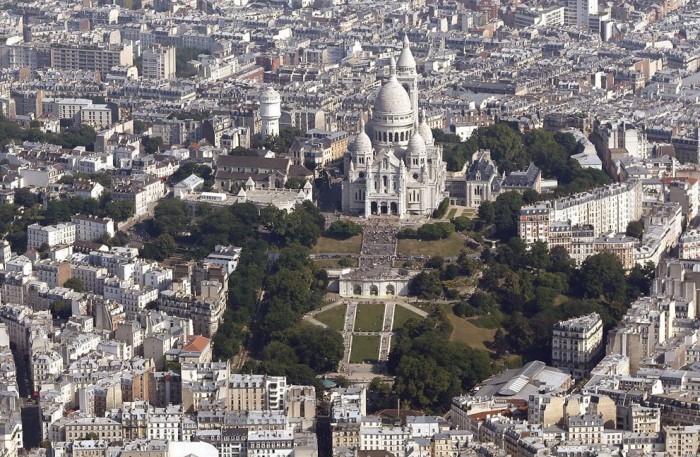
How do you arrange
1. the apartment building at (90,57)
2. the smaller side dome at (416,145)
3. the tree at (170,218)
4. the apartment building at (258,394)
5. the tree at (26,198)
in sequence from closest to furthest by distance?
the apartment building at (258,394) < the tree at (170,218) < the smaller side dome at (416,145) < the tree at (26,198) < the apartment building at (90,57)

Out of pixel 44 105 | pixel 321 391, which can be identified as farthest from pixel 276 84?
pixel 321 391

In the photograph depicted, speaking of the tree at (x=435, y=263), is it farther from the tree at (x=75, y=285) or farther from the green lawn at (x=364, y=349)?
the tree at (x=75, y=285)

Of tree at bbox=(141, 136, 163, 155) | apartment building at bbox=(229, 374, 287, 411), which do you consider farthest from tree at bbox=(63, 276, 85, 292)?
tree at bbox=(141, 136, 163, 155)

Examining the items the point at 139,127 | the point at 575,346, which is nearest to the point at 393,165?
the point at 575,346

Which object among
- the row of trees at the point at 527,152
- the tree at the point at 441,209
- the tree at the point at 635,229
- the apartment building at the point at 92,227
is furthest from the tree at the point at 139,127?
the tree at the point at 635,229

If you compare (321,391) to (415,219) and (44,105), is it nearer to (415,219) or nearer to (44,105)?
(415,219)

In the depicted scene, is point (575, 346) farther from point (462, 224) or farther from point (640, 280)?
point (462, 224)

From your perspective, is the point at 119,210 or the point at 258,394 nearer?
the point at 258,394
